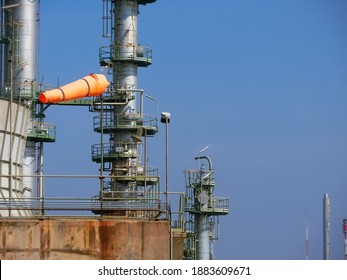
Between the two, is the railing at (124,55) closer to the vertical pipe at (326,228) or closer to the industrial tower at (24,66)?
the industrial tower at (24,66)

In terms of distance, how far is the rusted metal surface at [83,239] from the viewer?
44.6m

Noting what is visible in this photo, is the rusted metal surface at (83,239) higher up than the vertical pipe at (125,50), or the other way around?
the vertical pipe at (125,50)

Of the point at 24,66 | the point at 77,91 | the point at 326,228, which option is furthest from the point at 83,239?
the point at 326,228

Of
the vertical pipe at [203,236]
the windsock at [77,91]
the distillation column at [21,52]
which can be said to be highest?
the distillation column at [21,52]

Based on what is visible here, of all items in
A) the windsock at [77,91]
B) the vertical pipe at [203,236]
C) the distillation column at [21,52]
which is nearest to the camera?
the windsock at [77,91]

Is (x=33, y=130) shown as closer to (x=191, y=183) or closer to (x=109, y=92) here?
(x=109, y=92)

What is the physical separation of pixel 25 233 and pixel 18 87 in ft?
167

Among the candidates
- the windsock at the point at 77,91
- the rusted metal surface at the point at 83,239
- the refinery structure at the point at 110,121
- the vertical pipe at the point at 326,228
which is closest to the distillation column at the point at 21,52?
the refinery structure at the point at 110,121

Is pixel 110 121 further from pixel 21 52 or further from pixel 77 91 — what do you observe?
pixel 77 91

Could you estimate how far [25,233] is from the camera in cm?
4484

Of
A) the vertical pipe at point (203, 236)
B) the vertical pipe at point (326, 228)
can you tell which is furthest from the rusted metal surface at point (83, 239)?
the vertical pipe at point (326, 228)

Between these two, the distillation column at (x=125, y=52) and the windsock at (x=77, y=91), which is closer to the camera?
the windsock at (x=77, y=91)

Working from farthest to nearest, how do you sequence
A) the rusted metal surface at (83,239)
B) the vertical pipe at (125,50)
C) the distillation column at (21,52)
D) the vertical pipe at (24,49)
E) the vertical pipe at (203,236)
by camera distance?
the vertical pipe at (125,50) → the vertical pipe at (203,236) → the vertical pipe at (24,49) → the distillation column at (21,52) → the rusted metal surface at (83,239)

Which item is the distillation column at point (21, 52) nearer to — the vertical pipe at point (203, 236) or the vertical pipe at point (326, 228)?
the vertical pipe at point (203, 236)
